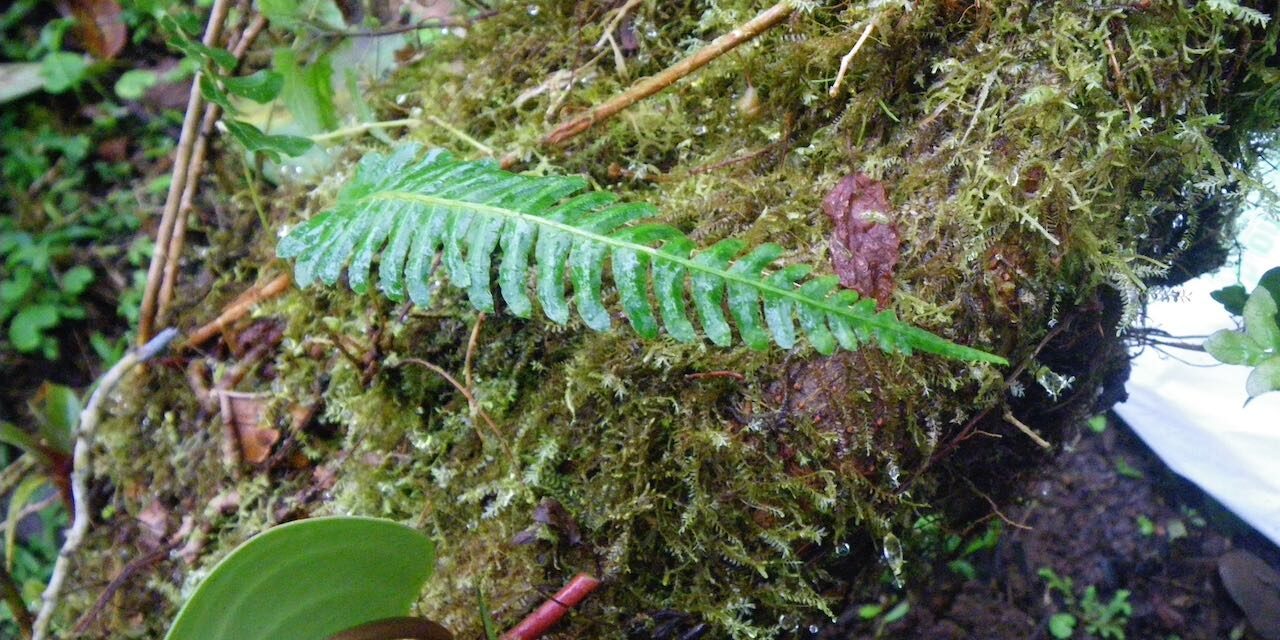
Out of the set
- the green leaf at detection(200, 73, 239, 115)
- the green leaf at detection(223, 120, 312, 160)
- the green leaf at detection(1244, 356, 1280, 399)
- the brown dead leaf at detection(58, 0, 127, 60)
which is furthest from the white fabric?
the brown dead leaf at detection(58, 0, 127, 60)

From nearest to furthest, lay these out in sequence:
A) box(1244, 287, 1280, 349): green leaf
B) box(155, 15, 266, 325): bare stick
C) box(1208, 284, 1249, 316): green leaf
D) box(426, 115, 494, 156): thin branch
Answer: box(1244, 287, 1280, 349): green leaf
box(1208, 284, 1249, 316): green leaf
box(426, 115, 494, 156): thin branch
box(155, 15, 266, 325): bare stick

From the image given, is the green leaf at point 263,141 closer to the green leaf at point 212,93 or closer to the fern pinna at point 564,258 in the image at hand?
the green leaf at point 212,93

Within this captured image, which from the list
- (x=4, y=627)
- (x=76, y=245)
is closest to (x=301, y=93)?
(x=76, y=245)

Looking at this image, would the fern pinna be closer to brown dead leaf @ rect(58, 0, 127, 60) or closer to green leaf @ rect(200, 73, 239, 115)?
green leaf @ rect(200, 73, 239, 115)

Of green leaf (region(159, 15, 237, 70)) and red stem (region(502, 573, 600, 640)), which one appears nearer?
red stem (region(502, 573, 600, 640))

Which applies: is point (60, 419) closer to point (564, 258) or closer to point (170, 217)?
point (170, 217)

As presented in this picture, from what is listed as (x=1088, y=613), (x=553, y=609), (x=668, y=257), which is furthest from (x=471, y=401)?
(x=1088, y=613)

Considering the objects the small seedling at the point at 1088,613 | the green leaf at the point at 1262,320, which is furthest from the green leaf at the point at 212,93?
the small seedling at the point at 1088,613
